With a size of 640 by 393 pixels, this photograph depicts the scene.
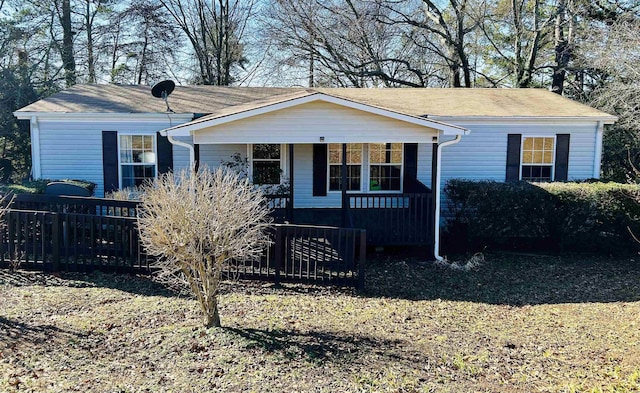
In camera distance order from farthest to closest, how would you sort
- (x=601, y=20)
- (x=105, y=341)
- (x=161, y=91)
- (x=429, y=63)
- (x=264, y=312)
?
(x=429, y=63) < (x=601, y=20) < (x=161, y=91) < (x=264, y=312) < (x=105, y=341)

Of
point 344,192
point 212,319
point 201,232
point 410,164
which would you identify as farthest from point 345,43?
point 212,319

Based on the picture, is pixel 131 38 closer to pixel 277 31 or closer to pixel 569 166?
pixel 277 31

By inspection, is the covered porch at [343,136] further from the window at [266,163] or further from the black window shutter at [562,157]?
the black window shutter at [562,157]

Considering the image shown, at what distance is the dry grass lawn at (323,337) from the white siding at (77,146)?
450cm

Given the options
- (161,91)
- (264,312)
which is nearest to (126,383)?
(264,312)

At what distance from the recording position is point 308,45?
72.1 ft

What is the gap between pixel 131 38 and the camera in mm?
23906

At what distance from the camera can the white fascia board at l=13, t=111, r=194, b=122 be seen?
10727 millimetres

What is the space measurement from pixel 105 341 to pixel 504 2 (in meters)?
22.1

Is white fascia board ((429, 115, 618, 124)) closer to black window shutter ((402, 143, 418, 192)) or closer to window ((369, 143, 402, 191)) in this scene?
black window shutter ((402, 143, 418, 192))

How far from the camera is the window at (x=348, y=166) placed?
11.6 meters

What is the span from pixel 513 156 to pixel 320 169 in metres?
5.07

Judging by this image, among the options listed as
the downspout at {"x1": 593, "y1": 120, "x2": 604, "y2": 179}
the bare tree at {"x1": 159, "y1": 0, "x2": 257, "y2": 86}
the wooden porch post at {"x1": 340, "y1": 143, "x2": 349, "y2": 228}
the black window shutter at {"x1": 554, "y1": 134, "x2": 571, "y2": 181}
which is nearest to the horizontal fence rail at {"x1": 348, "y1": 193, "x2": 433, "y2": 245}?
the wooden porch post at {"x1": 340, "y1": 143, "x2": 349, "y2": 228}

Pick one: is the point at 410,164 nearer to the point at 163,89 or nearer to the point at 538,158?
the point at 538,158
